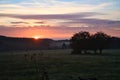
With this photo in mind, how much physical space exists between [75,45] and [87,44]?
591 cm

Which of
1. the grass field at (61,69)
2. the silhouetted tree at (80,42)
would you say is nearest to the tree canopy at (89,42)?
the silhouetted tree at (80,42)

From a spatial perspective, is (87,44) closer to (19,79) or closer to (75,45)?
(75,45)

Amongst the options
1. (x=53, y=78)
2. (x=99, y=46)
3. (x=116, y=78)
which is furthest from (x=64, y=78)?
(x=99, y=46)

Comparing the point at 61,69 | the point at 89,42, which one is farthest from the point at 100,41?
the point at 61,69

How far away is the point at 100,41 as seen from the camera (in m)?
125

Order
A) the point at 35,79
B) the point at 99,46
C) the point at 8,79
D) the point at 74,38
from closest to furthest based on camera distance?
the point at 35,79, the point at 8,79, the point at 99,46, the point at 74,38

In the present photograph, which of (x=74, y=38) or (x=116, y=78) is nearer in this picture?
(x=116, y=78)

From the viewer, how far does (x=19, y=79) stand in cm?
3216

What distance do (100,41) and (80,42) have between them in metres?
9.34

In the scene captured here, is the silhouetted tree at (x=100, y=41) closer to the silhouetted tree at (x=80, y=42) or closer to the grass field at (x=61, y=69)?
the silhouetted tree at (x=80, y=42)

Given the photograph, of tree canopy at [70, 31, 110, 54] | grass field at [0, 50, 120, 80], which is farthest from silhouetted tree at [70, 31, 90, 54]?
grass field at [0, 50, 120, 80]

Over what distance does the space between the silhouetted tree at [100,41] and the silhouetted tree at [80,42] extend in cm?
348

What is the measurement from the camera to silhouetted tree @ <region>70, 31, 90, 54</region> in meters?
129

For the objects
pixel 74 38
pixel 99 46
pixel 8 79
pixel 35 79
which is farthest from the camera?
pixel 74 38
